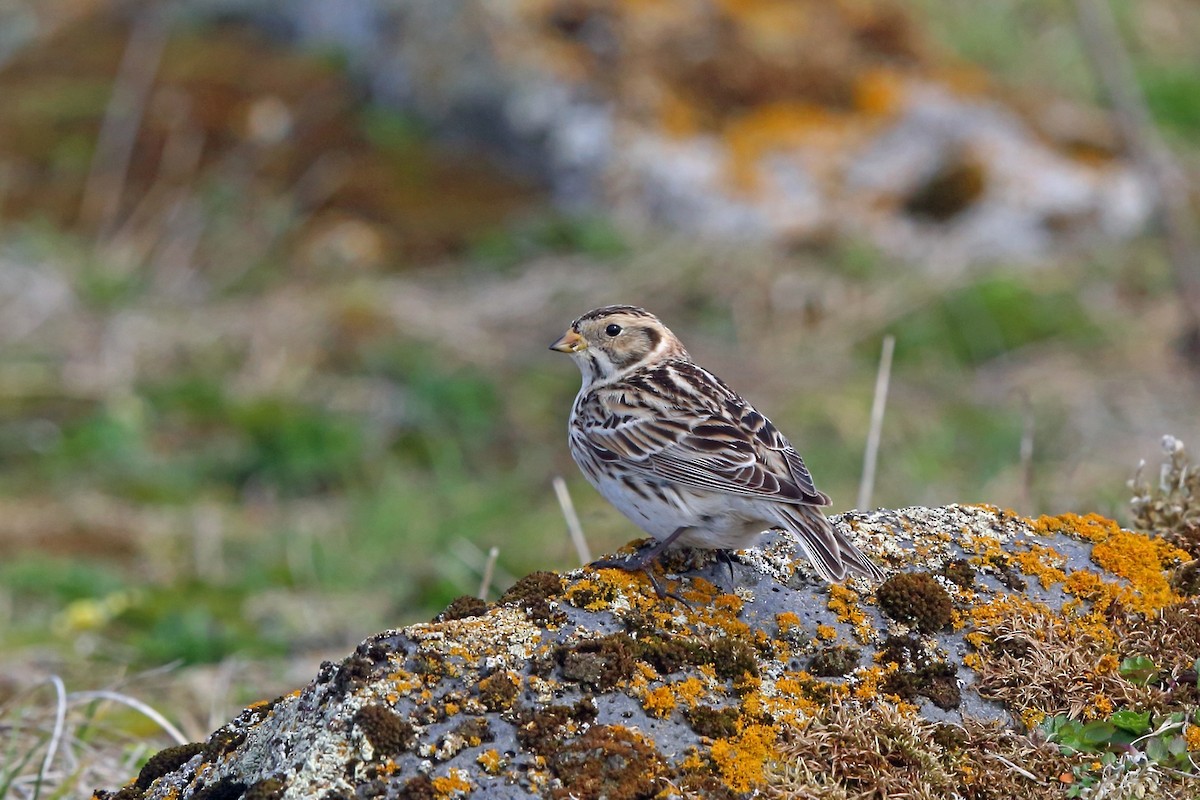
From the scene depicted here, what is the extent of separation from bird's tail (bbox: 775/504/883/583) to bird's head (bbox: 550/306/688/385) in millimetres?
1735

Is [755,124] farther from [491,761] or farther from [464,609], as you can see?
[491,761]

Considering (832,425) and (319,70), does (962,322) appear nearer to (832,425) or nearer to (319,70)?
(832,425)

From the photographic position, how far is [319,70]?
1493 centimetres

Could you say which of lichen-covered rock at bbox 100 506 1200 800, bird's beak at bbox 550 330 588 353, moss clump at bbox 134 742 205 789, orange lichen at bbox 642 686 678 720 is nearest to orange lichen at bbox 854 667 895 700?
lichen-covered rock at bbox 100 506 1200 800

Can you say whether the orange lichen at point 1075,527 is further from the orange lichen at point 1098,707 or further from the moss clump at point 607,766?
the moss clump at point 607,766

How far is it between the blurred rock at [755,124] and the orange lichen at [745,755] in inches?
375

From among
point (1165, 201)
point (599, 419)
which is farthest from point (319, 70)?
point (599, 419)

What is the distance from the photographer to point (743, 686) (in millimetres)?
3697

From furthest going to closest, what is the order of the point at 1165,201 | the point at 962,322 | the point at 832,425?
the point at 962,322
the point at 832,425
the point at 1165,201

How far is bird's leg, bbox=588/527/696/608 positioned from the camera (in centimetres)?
401

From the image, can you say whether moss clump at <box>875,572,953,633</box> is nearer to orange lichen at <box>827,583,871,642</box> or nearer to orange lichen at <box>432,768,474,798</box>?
orange lichen at <box>827,583,871,642</box>

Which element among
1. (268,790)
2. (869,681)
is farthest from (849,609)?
(268,790)

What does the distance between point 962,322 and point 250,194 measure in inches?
245

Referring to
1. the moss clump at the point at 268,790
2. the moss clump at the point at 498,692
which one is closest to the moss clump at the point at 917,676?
the moss clump at the point at 498,692
